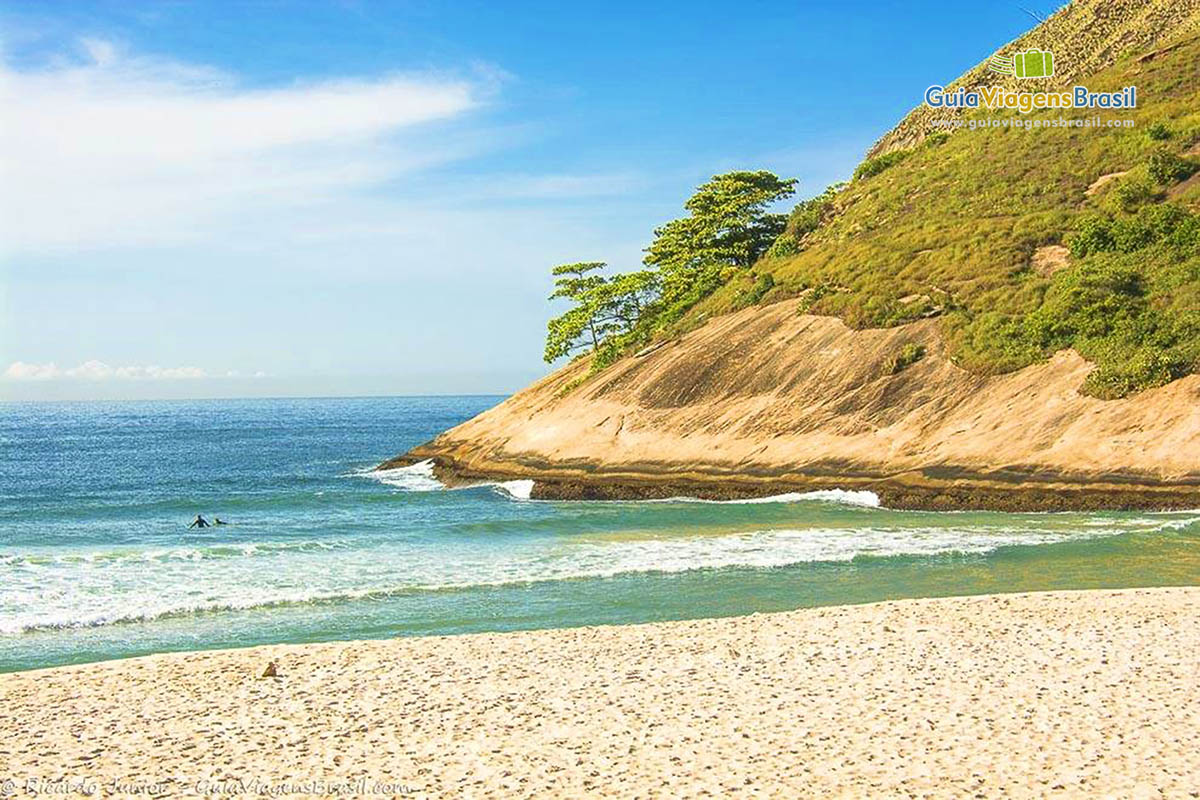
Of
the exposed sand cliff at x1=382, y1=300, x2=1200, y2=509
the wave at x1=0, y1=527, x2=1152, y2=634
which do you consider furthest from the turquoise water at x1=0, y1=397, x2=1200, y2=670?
the exposed sand cliff at x1=382, y1=300, x2=1200, y2=509

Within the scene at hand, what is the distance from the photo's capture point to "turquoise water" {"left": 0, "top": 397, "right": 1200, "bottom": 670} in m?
20.8

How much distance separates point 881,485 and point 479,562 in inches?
711

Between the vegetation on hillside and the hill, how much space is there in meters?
0.14

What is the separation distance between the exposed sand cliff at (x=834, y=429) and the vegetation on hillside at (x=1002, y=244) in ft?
4.87

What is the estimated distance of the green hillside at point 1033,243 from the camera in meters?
39.9

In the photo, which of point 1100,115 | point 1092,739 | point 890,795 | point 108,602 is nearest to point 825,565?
point 1092,739

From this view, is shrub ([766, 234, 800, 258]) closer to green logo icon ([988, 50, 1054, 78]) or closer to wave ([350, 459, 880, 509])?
wave ([350, 459, 880, 509])

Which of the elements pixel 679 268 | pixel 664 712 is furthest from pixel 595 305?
pixel 664 712

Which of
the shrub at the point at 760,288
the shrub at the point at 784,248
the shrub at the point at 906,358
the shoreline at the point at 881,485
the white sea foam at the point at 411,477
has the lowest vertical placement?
the white sea foam at the point at 411,477

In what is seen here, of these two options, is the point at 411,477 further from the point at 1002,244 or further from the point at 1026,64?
the point at 1026,64

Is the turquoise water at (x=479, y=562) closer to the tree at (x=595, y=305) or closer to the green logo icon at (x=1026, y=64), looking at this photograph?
the tree at (x=595, y=305)

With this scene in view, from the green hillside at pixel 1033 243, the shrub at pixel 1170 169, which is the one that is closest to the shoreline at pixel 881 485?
the green hillside at pixel 1033 243

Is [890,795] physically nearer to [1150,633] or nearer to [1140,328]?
[1150,633]

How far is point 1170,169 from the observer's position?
47.6m
